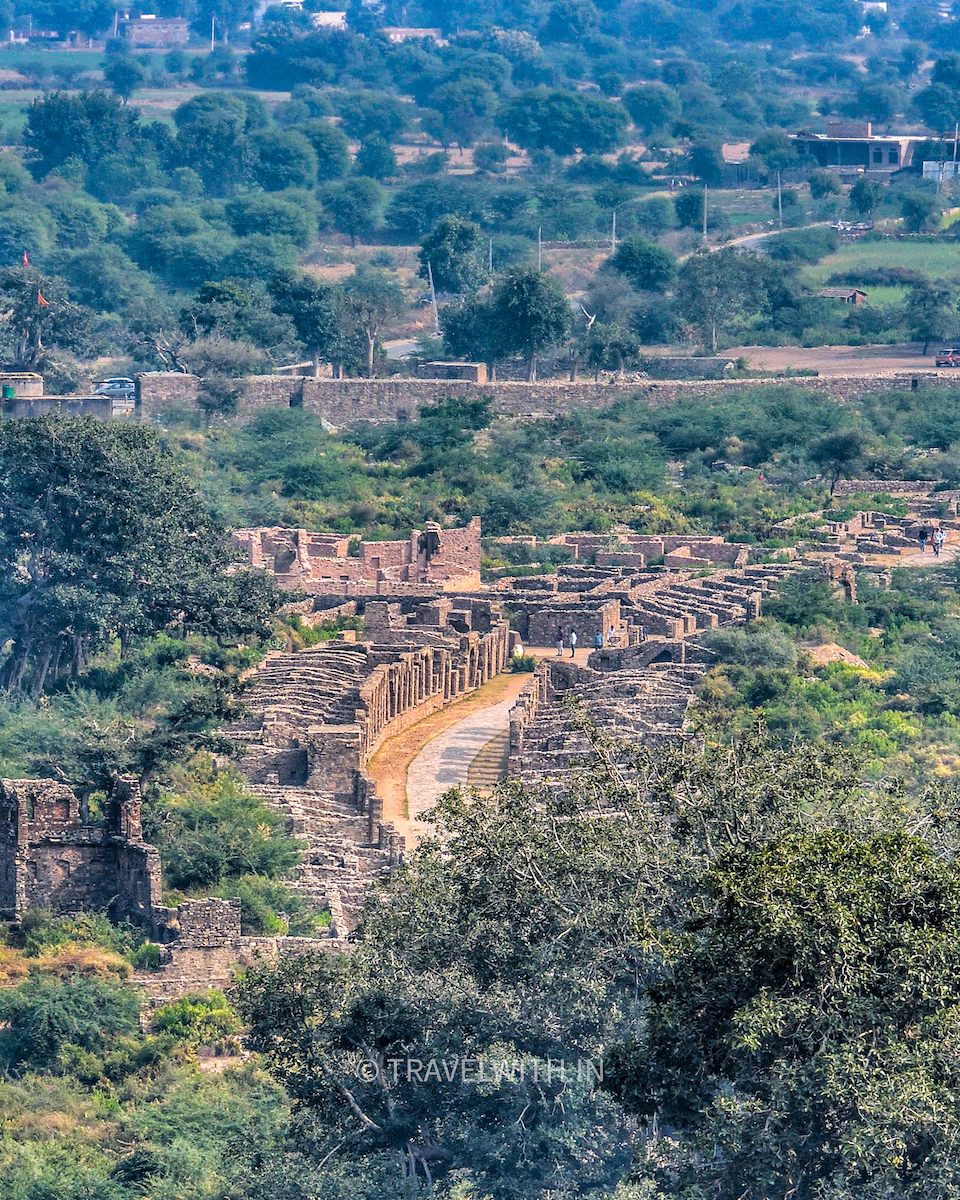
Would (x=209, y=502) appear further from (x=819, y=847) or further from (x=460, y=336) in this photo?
(x=819, y=847)

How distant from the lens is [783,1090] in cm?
2644

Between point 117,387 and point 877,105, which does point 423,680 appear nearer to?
point 117,387

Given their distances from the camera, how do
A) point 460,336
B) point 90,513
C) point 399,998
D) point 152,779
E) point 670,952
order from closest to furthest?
point 670,952, point 399,998, point 152,779, point 90,513, point 460,336

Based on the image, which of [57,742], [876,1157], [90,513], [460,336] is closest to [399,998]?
[876,1157]

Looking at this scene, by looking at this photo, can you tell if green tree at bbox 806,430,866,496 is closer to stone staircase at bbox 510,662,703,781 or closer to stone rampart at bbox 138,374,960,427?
stone rampart at bbox 138,374,960,427

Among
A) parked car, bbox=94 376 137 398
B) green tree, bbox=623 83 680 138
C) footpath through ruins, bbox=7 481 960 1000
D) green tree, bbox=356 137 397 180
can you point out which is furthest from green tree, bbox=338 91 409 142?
footpath through ruins, bbox=7 481 960 1000

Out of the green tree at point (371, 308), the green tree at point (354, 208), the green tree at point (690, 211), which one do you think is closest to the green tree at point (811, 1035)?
the green tree at point (371, 308)

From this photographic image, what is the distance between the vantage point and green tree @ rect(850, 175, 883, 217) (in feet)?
414

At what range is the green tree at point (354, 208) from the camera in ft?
430

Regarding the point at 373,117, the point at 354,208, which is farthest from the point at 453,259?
the point at 373,117

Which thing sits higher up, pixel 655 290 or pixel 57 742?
pixel 655 290

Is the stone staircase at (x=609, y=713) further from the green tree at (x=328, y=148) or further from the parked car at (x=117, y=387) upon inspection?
the green tree at (x=328, y=148)

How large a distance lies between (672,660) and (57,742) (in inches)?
484

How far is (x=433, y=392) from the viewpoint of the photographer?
91.6 m
